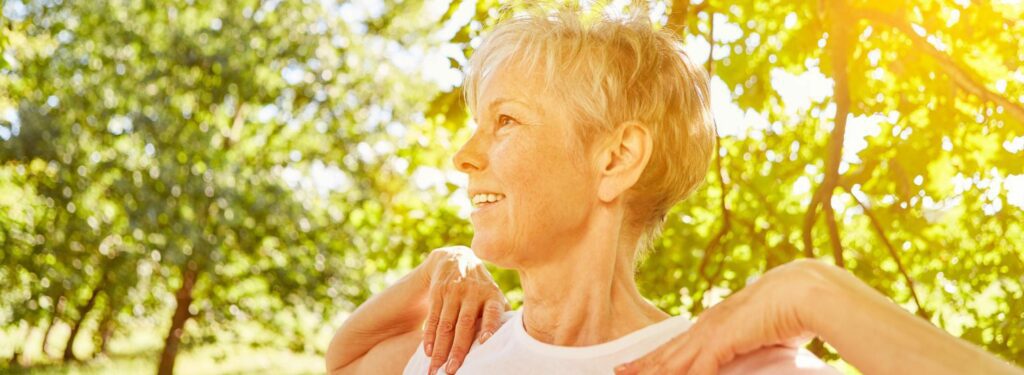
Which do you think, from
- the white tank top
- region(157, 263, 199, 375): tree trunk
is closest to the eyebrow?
the white tank top

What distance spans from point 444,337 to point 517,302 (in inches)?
137

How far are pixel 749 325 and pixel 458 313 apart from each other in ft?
2.10

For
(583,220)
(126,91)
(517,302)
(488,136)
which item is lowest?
(517,302)

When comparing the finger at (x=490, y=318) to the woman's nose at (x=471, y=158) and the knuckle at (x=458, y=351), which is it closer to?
the knuckle at (x=458, y=351)

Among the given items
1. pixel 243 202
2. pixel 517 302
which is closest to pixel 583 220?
pixel 517 302

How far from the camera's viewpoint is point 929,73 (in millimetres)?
3908

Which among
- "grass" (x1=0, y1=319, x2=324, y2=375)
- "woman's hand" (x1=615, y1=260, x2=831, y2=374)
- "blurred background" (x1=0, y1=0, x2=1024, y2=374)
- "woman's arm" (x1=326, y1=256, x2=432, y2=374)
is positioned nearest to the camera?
"woman's hand" (x1=615, y1=260, x2=831, y2=374)

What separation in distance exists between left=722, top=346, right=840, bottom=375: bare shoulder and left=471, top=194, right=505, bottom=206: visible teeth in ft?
1.27

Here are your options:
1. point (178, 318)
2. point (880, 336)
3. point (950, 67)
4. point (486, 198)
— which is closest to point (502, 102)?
point (486, 198)

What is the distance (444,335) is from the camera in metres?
1.61

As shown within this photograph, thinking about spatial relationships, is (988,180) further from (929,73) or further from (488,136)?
(488,136)

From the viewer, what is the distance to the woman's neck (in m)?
1.37

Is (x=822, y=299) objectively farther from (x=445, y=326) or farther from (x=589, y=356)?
(x=445, y=326)

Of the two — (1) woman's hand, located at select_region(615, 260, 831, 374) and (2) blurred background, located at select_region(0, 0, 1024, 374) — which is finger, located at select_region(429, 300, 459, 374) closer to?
(1) woman's hand, located at select_region(615, 260, 831, 374)
